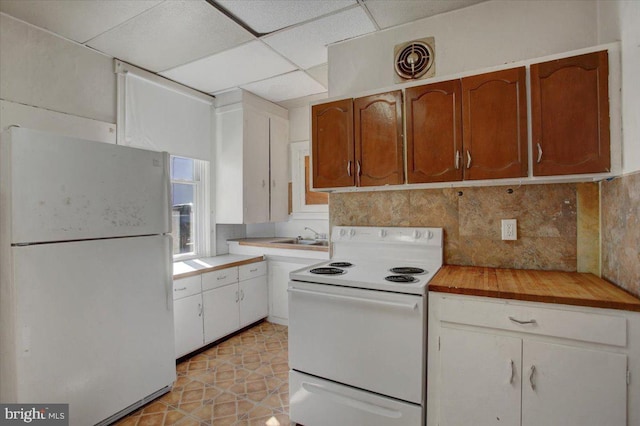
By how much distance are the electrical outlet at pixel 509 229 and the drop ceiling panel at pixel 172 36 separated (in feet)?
7.58

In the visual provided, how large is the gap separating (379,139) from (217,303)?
2.18 meters

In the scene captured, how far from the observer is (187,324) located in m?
2.82

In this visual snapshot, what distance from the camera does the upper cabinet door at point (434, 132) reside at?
6.47 ft

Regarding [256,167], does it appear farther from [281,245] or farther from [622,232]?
[622,232]

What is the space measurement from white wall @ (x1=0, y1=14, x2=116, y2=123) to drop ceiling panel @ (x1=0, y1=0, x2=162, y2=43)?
0.35 ft

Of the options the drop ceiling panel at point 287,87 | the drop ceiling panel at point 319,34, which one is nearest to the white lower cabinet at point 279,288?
the drop ceiling panel at point 287,87

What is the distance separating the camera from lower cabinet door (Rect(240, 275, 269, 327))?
3414 mm

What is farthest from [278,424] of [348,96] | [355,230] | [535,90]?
[535,90]

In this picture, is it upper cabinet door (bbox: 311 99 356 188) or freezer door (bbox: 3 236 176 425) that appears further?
upper cabinet door (bbox: 311 99 356 188)

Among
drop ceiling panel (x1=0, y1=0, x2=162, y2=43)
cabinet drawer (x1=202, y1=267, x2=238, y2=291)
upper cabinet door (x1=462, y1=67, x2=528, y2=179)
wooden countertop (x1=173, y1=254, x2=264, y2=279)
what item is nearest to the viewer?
upper cabinet door (x1=462, y1=67, x2=528, y2=179)

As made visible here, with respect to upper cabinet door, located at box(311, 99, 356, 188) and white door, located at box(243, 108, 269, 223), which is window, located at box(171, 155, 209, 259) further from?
upper cabinet door, located at box(311, 99, 356, 188)

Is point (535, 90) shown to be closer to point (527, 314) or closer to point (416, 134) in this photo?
point (416, 134)

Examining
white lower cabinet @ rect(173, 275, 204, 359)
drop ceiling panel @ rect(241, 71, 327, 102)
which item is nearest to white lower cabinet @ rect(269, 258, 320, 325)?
white lower cabinet @ rect(173, 275, 204, 359)

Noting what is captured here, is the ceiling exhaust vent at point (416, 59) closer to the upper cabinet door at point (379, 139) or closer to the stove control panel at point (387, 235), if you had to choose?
the upper cabinet door at point (379, 139)
